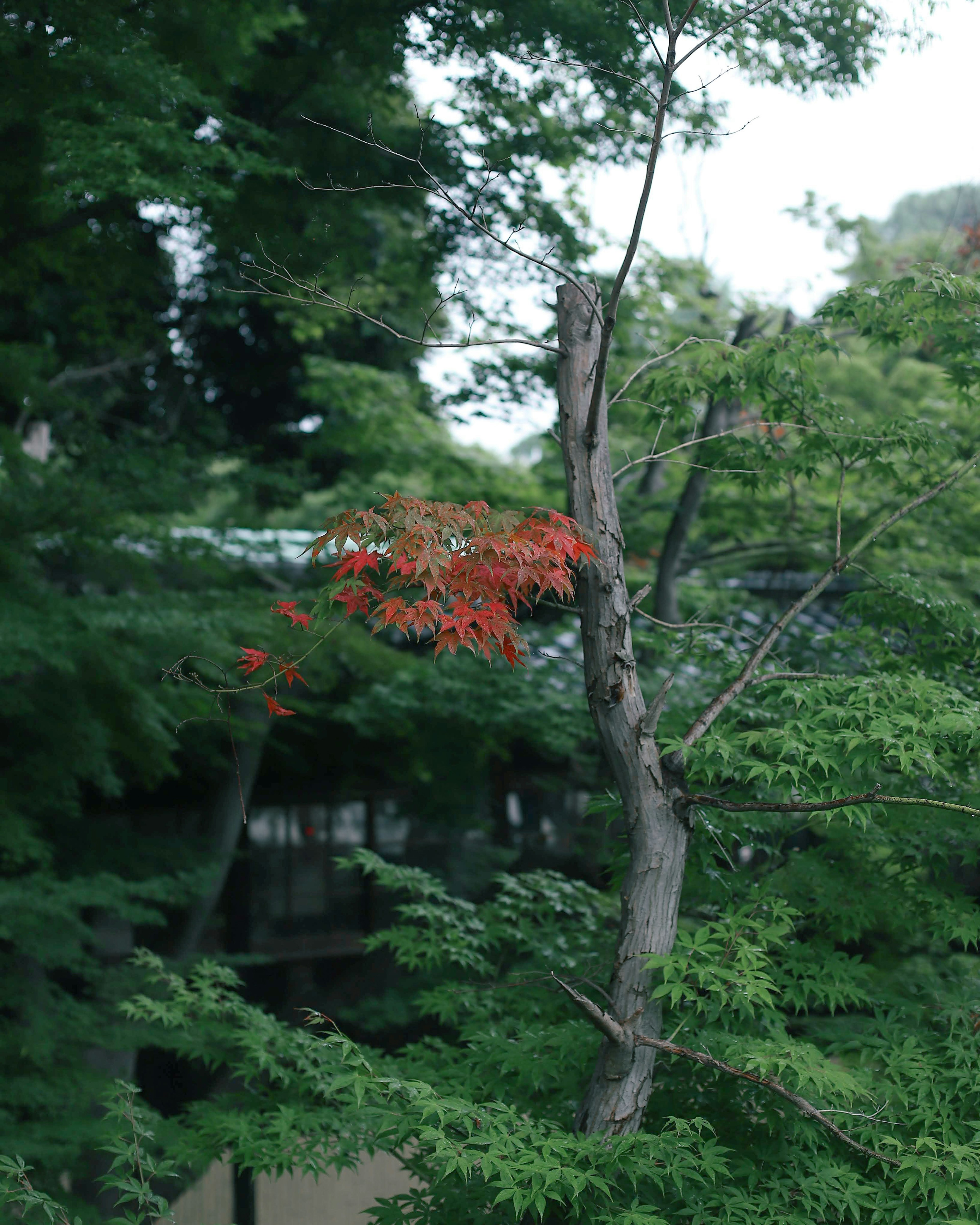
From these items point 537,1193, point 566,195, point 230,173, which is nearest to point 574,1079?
point 537,1193

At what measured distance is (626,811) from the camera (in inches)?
134

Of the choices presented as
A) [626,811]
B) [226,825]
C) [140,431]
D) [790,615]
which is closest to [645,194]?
[790,615]

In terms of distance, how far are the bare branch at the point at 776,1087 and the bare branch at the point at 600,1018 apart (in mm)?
56

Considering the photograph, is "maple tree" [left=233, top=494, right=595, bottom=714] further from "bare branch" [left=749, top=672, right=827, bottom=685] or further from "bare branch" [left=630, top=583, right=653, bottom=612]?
"bare branch" [left=749, top=672, right=827, bottom=685]

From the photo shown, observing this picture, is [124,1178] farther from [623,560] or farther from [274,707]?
[623,560]

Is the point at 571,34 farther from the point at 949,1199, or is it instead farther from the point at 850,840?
the point at 949,1199

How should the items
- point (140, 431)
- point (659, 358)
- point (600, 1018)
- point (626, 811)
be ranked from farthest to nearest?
point (140, 431) < point (659, 358) < point (626, 811) < point (600, 1018)

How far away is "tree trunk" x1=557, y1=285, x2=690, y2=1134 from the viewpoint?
127 inches

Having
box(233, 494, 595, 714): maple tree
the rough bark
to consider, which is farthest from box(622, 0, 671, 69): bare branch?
the rough bark

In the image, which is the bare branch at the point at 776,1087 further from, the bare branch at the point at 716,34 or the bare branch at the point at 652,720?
the bare branch at the point at 716,34

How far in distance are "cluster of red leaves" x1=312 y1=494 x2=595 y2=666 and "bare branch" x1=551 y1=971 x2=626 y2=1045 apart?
104cm

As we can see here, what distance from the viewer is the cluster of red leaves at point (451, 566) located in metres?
2.87

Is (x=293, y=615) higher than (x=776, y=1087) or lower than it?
higher

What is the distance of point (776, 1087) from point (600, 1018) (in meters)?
0.57
